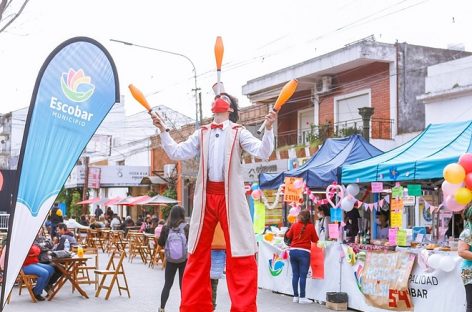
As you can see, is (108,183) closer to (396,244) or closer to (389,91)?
(389,91)

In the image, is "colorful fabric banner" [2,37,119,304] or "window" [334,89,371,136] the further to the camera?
"window" [334,89,371,136]

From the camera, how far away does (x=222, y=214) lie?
479 centimetres

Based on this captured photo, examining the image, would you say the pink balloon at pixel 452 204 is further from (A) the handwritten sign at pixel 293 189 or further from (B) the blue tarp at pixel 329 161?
(A) the handwritten sign at pixel 293 189

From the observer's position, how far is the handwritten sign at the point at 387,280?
331 inches

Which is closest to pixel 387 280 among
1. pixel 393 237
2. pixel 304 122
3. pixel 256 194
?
pixel 393 237

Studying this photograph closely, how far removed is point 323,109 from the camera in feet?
74.4

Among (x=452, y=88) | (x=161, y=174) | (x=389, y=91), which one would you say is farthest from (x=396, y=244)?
(x=161, y=174)

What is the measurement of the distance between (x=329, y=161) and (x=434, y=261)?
3.77 meters

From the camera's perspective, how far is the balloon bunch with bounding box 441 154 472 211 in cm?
643

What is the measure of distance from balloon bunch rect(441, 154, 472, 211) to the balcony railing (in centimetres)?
1288

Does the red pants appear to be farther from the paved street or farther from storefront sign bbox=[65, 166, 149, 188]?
storefront sign bbox=[65, 166, 149, 188]

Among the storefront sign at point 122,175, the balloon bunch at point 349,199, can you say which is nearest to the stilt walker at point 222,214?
the balloon bunch at point 349,199

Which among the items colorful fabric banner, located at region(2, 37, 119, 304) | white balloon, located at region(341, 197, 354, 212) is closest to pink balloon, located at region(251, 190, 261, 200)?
white balloon, located at region(341, 197, 354, 212)

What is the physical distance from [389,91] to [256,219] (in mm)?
8262
